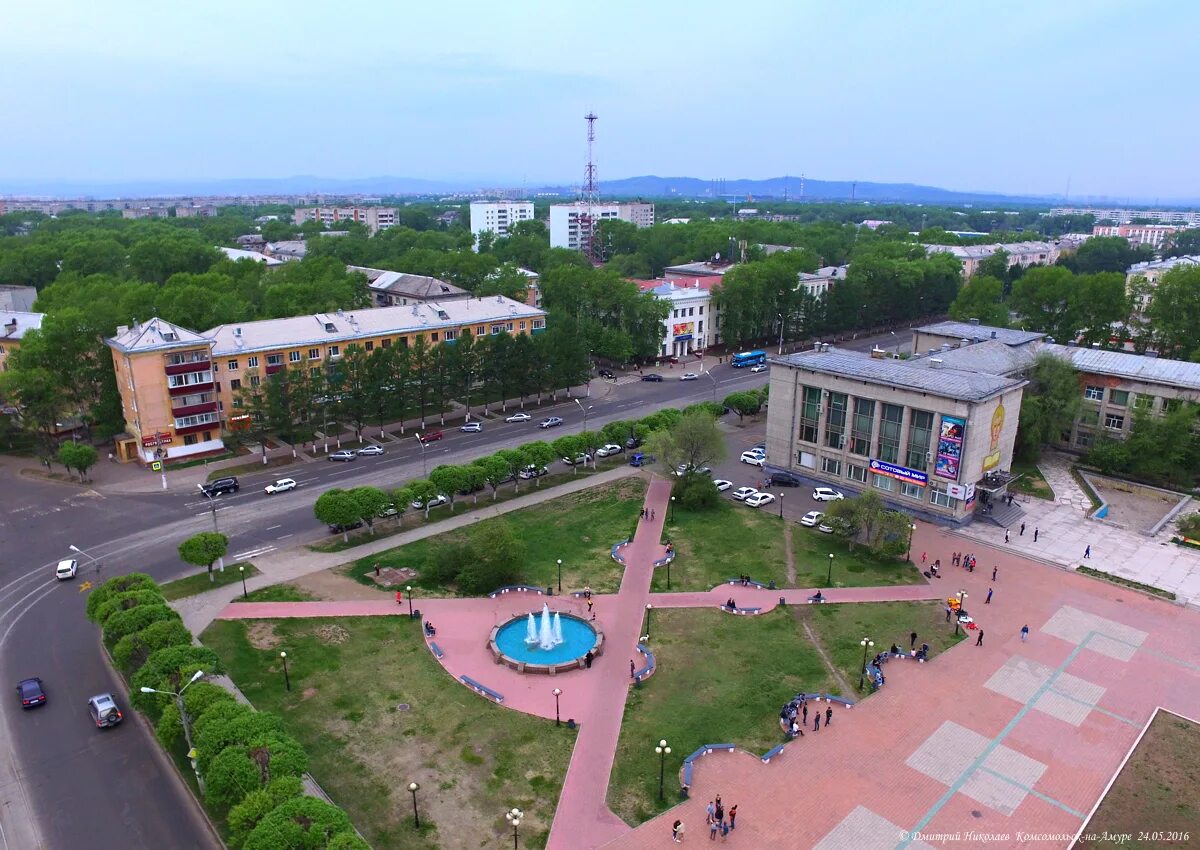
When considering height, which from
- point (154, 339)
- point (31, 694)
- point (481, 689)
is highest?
point (154, 339)

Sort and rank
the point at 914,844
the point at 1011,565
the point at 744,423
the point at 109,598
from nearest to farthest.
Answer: the point at 914,844 → the point at 109,598 → the point at 1011,565 → the point at 744,423

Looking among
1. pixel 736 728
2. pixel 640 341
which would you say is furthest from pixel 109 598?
pixel 640 341

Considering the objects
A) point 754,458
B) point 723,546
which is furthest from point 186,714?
point 754,458

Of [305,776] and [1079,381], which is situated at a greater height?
[1079,381]

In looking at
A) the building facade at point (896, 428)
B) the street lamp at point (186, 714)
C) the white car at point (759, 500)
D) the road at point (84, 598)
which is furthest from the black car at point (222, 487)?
the building facade at point (896, 428)

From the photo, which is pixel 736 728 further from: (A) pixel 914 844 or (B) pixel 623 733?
(A) pixel 914 844

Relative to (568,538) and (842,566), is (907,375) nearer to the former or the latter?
(842,566)

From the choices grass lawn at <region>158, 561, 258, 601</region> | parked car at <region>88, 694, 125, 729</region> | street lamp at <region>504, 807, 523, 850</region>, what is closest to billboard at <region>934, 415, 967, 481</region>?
street lamp at <region>504, 807, 523, 850</region>
